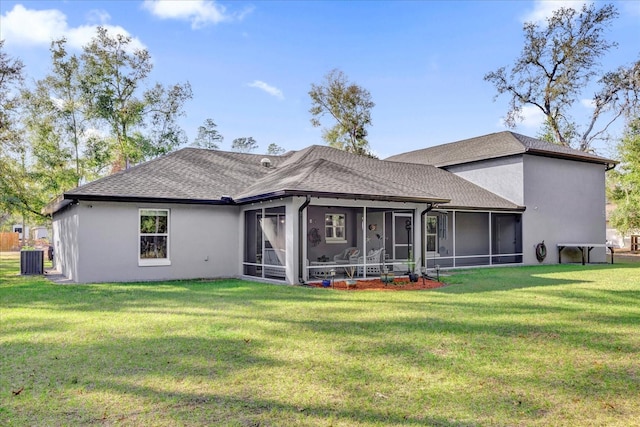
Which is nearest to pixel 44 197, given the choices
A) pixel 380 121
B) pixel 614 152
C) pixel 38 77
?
pixel 38 77

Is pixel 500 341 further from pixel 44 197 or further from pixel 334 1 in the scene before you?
pixel 44 197

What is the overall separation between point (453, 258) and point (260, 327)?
13.2m

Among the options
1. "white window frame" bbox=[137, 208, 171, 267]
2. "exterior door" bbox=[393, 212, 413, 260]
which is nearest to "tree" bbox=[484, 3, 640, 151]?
"exterior door" bbox=[393, 212, 413, 260]

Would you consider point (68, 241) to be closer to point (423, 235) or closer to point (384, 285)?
point (384, 285)

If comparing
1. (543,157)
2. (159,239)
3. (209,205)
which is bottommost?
(159,239)

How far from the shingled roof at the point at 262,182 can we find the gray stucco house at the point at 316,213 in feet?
0.22

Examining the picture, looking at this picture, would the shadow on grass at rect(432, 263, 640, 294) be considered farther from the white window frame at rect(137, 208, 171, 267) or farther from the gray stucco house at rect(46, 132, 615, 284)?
the white window frame at rect(137, 208, 171, 267)

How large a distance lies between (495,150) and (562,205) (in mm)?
4163

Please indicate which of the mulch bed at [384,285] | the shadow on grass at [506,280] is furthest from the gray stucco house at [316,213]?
the shadow on grass at [506,280]

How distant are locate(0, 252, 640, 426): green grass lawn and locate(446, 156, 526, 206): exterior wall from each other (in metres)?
11.1

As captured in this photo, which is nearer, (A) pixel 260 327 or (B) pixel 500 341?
(B) pixel 500 341

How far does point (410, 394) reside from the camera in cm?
415

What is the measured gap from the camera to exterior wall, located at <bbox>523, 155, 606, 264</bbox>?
2022cm

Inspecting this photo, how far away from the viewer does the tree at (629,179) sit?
91.5 feet
